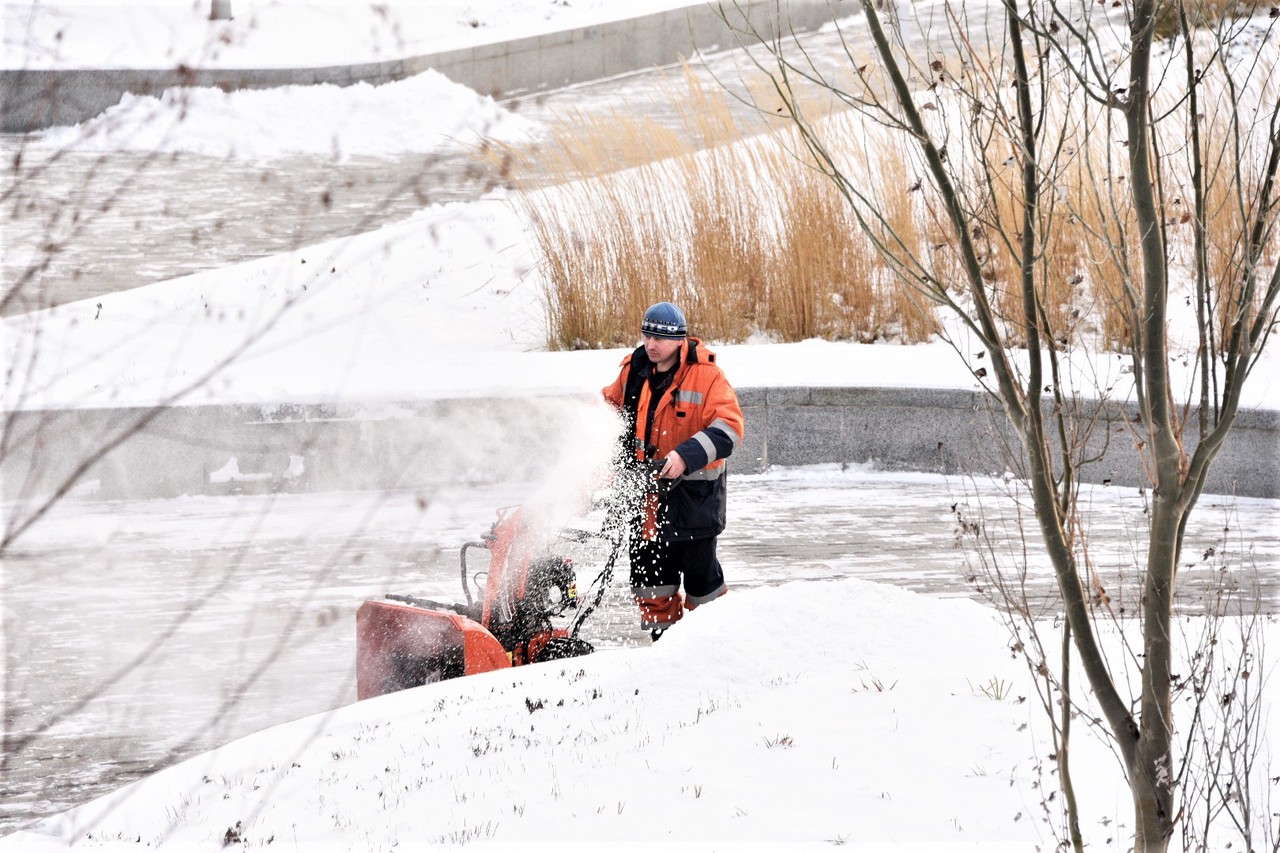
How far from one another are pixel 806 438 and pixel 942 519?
133 centimetres

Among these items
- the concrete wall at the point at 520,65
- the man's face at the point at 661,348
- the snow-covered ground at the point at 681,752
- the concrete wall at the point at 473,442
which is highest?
the concrete wall at the point at 520,65

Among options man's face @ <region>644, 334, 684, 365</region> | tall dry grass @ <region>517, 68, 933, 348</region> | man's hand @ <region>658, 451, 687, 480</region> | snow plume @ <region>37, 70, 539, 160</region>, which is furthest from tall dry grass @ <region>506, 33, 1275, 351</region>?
snow plume @ <region>37, 70, 539, 160</region>

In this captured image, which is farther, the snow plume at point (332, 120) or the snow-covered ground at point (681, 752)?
the snow plume at point (332, 120)

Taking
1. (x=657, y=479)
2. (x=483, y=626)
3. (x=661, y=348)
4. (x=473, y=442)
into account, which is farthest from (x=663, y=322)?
(x=473, y=442)

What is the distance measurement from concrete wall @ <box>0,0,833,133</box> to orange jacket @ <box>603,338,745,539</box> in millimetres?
9413

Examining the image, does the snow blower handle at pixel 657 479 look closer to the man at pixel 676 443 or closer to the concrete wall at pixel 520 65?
the man at pixel 676 443

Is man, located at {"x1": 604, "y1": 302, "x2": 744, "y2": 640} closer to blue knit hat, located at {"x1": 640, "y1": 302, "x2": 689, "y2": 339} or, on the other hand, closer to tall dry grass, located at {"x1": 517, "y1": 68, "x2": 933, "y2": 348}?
blue knit hat, located at {"x1": 640, "y1": 302, "x2": 689, "y2": 339}

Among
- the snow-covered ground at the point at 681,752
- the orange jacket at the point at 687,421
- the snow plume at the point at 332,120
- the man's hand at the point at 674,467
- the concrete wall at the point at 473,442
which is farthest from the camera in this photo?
the snow plume at the point at 332,120

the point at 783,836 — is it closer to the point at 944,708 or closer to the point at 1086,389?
the point at 944,708

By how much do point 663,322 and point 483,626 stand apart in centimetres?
148

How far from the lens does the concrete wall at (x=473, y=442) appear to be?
Answer: 8648 millimetres

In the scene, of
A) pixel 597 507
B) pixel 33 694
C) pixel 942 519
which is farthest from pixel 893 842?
pixel 942 519

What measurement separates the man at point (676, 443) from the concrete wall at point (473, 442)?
181cm

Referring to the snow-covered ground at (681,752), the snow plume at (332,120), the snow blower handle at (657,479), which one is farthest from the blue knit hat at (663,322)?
the snow plume at (332,120)
